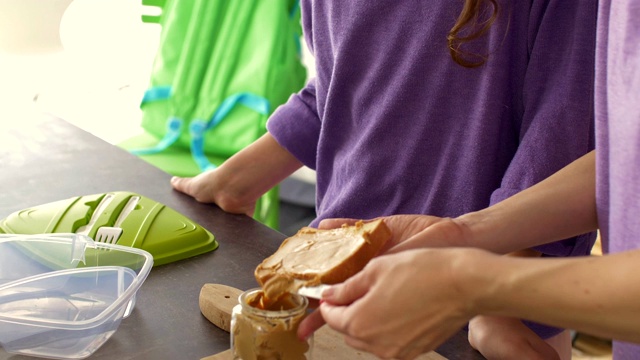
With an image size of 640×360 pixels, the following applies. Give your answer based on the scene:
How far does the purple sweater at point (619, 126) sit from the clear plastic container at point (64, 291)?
0.54m

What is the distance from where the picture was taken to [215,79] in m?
2.39

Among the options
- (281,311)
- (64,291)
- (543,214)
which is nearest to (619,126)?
(543,214)

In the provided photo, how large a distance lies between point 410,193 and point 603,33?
40cm

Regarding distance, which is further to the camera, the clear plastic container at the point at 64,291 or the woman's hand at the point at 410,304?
the clear plastic container at the point at 64,291

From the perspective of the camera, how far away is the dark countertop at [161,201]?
91 centimetres

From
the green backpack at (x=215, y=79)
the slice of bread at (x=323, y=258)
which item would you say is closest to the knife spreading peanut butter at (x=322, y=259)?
the slice of bread at (x=323, y=258)

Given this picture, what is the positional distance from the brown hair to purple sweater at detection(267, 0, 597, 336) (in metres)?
0.02

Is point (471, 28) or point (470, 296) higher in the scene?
point (471, 28)

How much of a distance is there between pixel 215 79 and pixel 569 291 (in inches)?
72.6

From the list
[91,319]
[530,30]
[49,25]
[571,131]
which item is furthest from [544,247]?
[49,25]

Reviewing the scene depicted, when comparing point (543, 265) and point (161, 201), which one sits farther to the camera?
point (161, 201)

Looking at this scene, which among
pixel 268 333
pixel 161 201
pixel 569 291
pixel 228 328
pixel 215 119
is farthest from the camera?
pixel 215 119

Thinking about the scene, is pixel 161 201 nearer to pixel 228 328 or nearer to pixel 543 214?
pixel 228 328

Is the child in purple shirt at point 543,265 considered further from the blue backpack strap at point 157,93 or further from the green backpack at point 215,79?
the blue backpack strap at point 157,93
